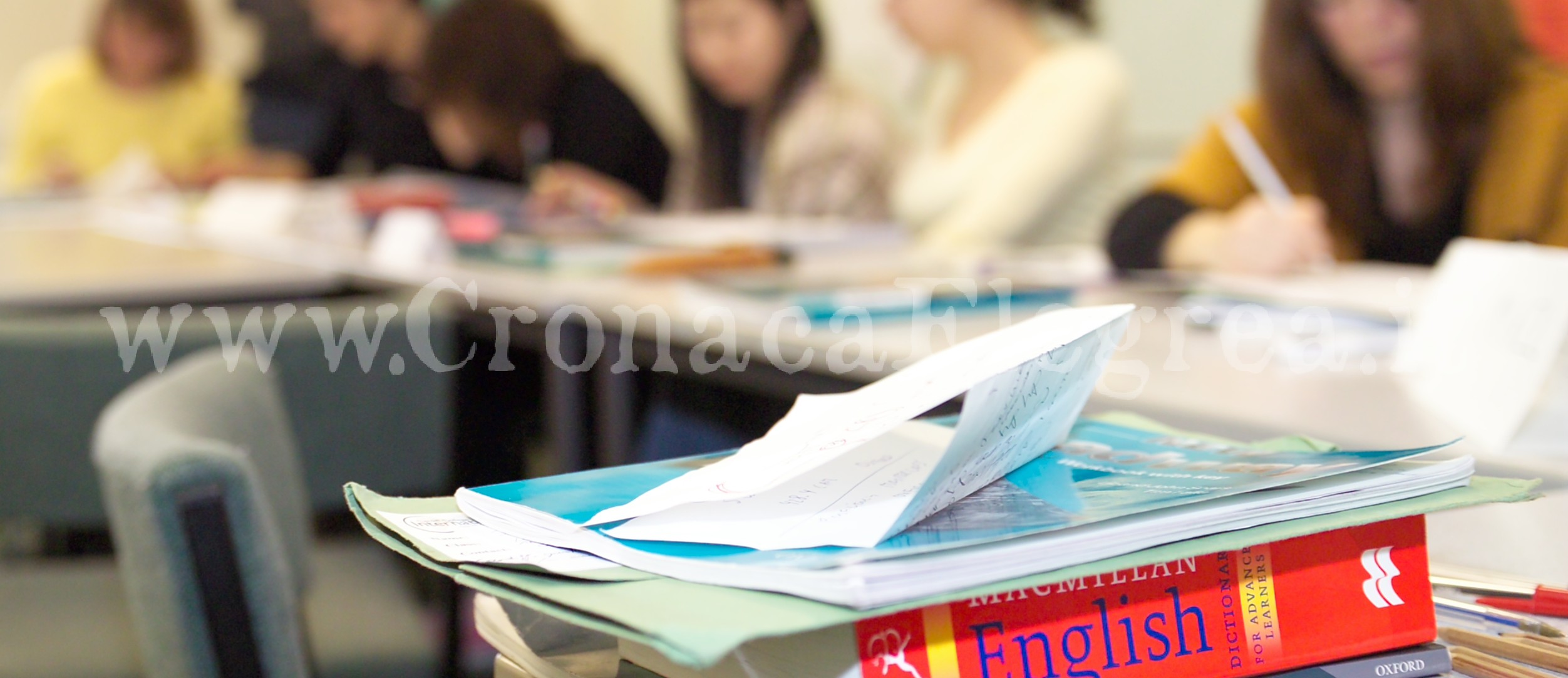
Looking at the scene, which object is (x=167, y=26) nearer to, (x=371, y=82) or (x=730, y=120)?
(x=371, y=82)

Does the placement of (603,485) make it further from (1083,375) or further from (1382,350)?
(1382,350)

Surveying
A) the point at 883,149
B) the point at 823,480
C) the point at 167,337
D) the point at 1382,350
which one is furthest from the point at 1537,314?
the point at 883,149

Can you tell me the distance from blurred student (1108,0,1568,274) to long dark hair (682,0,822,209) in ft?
3.53

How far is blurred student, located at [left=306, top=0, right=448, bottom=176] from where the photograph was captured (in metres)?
3.56

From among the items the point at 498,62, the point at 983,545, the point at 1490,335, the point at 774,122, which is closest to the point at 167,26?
the point at 498,62

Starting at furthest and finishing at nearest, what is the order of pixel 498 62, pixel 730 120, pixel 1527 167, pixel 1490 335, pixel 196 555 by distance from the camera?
pixel 498 62
pixel 730 120
pixel 1527 167
pixel 1490 335
pixel 196 555

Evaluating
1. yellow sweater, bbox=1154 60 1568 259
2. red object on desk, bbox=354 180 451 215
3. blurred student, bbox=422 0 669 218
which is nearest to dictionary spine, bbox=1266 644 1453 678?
yellow sweater, bbox=1154 60 1568 259

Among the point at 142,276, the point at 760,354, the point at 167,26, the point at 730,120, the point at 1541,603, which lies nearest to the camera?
the point at 1541,603

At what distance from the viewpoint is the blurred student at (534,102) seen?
2.92 m

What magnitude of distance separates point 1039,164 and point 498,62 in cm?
155

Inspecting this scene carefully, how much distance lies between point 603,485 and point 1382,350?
2.32ft

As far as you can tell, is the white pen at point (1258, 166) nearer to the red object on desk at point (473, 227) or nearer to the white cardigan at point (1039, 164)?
the white cardigan at point (1039, 164)

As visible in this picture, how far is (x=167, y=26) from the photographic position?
3.57 m

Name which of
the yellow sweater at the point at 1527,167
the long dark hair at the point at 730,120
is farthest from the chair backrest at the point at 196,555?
the long dark hair at the point at 730,120
